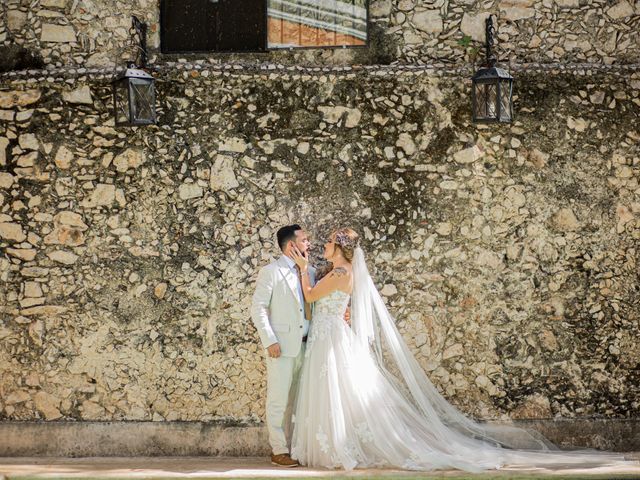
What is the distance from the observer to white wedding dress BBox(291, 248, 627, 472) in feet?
19.3

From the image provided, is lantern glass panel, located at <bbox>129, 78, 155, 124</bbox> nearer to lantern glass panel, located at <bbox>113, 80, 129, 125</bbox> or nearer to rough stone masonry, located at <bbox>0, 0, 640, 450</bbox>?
lantern glass panel, located at <bbox>113, 80, 129, 125</bbox>

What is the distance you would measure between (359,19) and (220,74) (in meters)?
1.24

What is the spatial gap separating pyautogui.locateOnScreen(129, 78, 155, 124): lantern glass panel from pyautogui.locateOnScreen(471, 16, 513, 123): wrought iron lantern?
254cm

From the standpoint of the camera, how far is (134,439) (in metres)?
6.66

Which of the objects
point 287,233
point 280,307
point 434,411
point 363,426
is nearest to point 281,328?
point 280,307

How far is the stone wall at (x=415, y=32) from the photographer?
6.79 m

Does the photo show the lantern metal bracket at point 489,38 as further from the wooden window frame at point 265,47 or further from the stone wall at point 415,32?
the wooden window frame at point 265,47

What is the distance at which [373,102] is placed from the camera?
22.2 feet

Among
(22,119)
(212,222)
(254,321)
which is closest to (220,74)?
(212,222)

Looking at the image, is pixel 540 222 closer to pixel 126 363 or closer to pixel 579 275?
pixel 579 275

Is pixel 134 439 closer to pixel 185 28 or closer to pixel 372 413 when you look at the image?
pixel 372 413

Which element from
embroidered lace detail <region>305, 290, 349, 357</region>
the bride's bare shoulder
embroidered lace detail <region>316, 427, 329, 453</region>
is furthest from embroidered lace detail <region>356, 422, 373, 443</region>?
the bride's bare shoulder

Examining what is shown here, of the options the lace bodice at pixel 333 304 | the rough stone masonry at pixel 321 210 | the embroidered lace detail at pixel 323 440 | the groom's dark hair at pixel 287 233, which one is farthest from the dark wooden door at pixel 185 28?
the embroidered lace detail at pixel 323 440

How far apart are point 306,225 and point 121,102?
176cm
